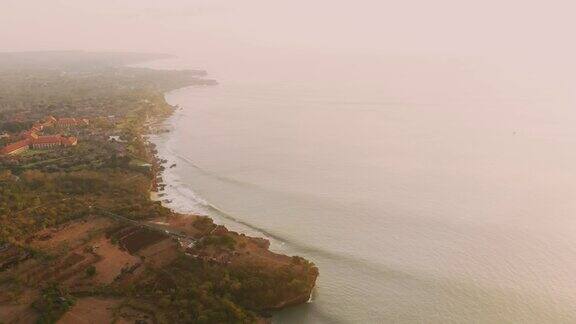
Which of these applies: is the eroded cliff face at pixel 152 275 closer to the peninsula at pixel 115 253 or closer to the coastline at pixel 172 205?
the peninsula at pixel 115 253

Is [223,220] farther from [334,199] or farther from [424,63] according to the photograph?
[424,63]

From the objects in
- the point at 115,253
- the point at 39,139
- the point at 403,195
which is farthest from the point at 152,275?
the point at 39,139

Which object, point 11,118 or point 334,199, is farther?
point 11,118

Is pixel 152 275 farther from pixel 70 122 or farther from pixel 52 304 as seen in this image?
pixel 70 122

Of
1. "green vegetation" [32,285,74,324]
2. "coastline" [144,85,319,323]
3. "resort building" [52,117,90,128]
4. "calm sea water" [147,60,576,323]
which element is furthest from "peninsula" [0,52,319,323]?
"resort building" [52,117,90,128]

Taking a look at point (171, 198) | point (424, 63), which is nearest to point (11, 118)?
point (171, 198)

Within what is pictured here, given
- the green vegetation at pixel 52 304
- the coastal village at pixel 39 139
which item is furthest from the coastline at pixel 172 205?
the green vegetation at pixel 52 304
